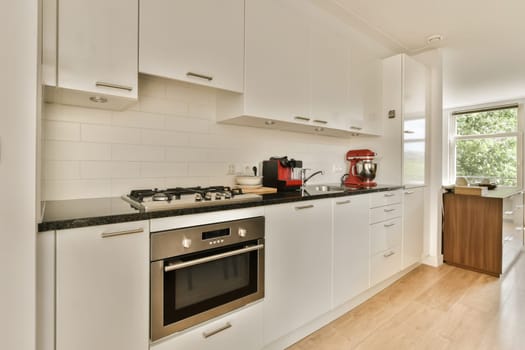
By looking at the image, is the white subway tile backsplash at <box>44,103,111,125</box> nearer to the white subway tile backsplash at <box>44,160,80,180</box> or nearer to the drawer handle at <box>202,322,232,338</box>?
the white subway tile backsplash at <box>44,160,80,180</box>

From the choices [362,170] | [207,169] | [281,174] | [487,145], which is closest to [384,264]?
[362,170]

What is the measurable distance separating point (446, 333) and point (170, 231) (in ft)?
6.51

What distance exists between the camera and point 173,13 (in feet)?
4.92

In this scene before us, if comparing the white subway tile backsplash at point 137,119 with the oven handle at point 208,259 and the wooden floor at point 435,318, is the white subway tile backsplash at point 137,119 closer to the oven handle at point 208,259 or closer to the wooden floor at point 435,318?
the oven handle at point 208,259

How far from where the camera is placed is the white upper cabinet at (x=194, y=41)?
1.43m

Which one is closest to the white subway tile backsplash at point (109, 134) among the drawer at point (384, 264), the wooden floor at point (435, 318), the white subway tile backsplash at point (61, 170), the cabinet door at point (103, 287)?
the white subway tile backsplash at point (61, 170)

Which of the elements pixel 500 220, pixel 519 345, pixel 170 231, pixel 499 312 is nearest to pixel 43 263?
pixel 170 231

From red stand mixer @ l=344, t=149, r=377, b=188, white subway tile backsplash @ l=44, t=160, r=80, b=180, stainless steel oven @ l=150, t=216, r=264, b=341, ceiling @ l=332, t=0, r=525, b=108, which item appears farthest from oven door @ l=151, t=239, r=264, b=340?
ceiling @ l=332, t=0, r=525, b=108

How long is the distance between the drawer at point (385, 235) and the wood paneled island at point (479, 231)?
103 cm

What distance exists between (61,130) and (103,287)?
2.98 ft

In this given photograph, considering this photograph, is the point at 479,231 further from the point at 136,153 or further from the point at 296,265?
the point at 136,153

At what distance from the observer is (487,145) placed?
6133 millimetres

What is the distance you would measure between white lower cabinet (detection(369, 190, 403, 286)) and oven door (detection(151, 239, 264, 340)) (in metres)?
1.25

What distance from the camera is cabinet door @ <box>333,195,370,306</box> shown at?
6.63ft
